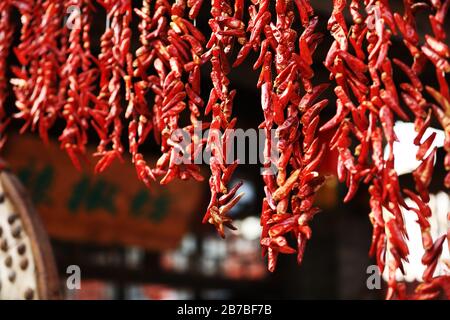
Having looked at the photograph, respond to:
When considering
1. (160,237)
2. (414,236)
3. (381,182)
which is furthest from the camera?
(160,237)

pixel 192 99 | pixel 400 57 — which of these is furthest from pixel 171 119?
pixel 400 57

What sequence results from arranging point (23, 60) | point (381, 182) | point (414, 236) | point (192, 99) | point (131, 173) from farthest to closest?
point (131, 173)
point (414, 236)
point (23, 60)
point (192, 99)
point (381, 182)

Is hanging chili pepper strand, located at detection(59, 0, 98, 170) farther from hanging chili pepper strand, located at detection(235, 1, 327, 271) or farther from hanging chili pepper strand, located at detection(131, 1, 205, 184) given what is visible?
hanging chili pepper strand, located at detection(235, 1, 327, 271)

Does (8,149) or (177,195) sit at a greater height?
(8,149)

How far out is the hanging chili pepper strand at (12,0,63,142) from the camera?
290cm

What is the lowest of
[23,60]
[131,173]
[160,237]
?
[160,237]

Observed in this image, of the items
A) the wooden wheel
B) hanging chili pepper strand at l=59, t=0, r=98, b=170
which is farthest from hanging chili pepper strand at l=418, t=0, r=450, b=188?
the wooden wheel

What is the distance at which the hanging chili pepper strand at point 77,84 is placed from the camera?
2.78 meters

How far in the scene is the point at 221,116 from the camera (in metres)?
2.10

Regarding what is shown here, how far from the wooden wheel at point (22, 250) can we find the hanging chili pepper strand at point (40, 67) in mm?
351

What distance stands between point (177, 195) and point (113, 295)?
72.0 inches

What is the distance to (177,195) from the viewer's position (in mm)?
6691

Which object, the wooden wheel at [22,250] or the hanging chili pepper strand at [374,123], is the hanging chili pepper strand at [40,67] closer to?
the wooden wheel at [22,250]

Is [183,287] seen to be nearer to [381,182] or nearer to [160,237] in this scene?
[160,237]
